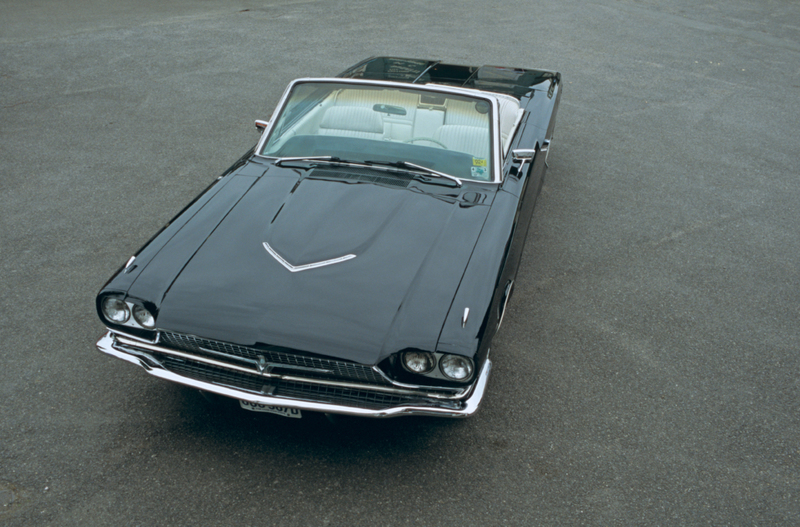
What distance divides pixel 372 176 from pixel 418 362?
1486mm

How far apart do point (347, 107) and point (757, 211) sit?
164 inches

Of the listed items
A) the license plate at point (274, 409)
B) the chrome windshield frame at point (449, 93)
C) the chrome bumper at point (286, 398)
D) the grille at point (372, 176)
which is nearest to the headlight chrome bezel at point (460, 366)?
the chrome bumper at point (286, 398)

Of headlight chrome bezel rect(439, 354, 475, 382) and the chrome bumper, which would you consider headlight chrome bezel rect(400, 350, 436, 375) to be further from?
the chrome bumper

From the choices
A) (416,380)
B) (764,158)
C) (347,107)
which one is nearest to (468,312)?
(416,380)

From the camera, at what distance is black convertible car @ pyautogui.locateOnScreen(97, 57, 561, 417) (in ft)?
9.18

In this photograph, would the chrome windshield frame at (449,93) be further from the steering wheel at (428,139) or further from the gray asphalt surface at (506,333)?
the gray asphalt surface at (506,333)

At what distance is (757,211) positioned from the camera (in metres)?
5.84

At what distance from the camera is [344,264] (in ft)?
10.3

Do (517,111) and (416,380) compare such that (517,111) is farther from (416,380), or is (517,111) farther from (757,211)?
(416,380)

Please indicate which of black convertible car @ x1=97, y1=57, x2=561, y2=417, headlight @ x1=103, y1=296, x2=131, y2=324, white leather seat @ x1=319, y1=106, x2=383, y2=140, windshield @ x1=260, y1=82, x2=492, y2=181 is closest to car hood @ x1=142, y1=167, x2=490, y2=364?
black convertible car @ x1=97, y1=57, x2=561, y2=417

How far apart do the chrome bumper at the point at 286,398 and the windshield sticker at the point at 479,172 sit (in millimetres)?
1359

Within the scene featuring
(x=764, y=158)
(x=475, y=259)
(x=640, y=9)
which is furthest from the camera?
(x=640, y=9)

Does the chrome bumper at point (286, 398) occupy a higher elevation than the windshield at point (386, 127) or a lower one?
lower

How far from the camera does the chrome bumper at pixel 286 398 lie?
2.80m
